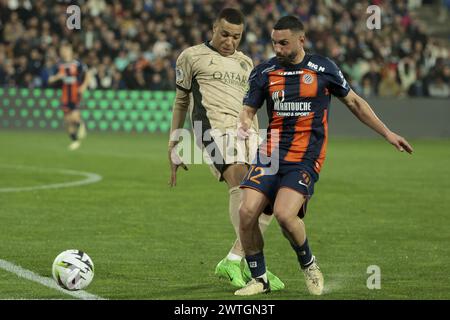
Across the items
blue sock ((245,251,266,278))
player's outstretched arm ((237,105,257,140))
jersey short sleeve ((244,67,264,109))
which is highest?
jersey short sleeve ((244,67,264,109))

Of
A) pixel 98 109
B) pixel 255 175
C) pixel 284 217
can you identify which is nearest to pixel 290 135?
pixel 255 175

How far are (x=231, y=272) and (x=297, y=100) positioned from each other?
1459mm

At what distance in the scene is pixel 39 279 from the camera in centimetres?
825

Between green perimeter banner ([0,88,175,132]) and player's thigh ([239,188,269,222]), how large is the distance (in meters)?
19.7

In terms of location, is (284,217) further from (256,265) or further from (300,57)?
(300,57)

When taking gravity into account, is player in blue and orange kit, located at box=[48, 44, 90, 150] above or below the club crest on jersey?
below

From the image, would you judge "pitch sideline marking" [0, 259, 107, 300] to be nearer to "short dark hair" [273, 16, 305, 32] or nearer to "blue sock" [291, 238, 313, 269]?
"blue sock" [291, 238, 313, 269]

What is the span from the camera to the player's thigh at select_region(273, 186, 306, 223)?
298 inches

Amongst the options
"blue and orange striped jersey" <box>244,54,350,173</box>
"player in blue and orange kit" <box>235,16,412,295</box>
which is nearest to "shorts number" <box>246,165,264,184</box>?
"player in blue and orange kit" <box>235,16,412,295</box>

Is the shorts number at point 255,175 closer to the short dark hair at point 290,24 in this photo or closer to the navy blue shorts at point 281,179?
the navy blue shorts at point 281,179

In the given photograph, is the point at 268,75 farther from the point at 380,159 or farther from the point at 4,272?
the point at 380,159
